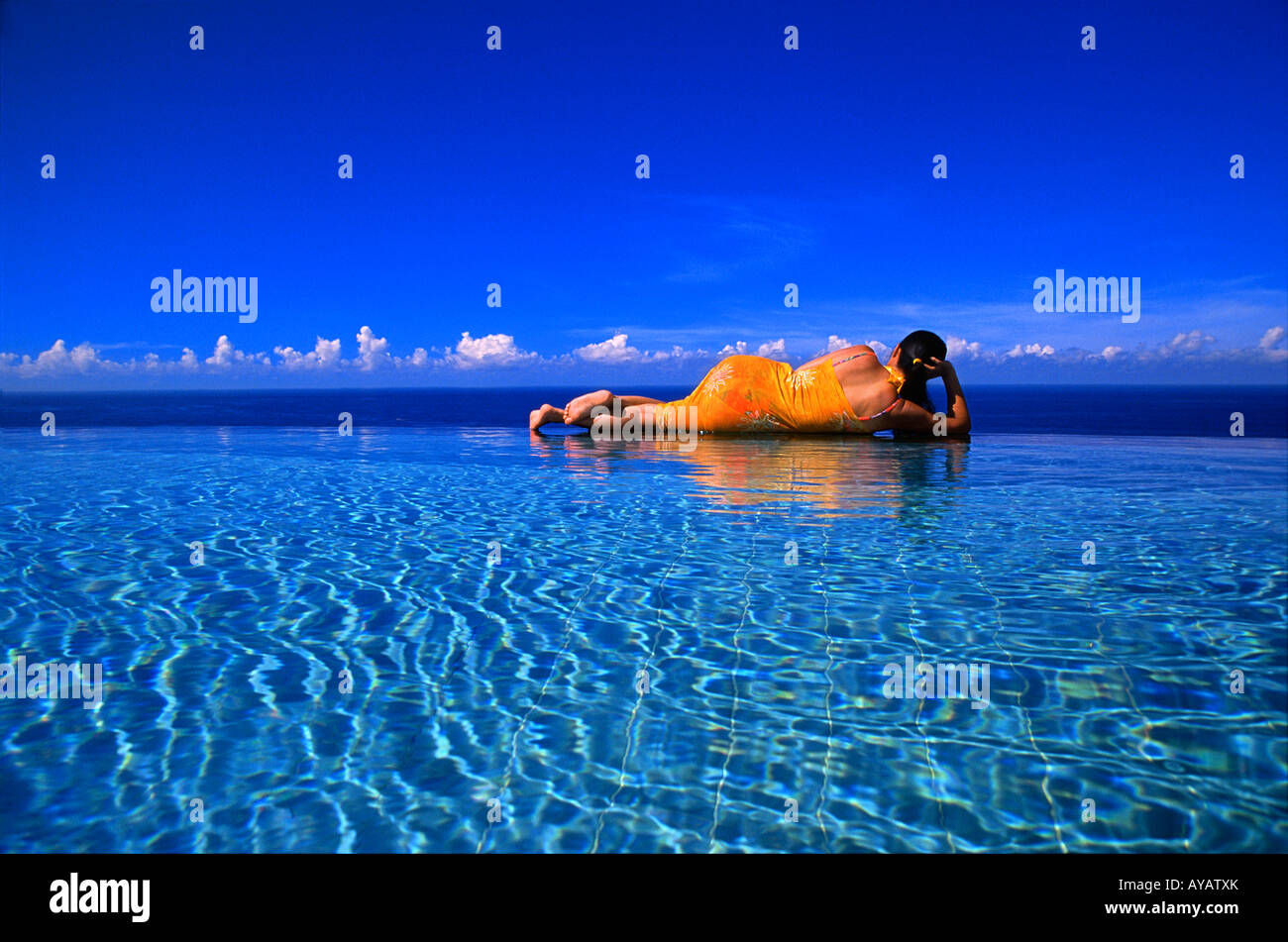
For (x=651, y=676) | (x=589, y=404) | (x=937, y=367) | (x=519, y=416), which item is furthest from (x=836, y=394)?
(x=519, y=416)

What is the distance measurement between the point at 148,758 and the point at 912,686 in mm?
3707

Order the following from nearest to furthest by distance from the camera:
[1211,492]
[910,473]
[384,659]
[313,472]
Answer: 1. [384,659]
2. [1211,492]
3. [910,473]
4. [313,472]

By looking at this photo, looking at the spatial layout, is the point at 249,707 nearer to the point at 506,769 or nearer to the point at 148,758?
the point at 148,758

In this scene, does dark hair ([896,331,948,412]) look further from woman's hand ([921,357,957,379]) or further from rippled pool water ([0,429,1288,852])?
rippled pool water ([0,429,1288,852])

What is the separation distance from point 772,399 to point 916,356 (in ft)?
10.1

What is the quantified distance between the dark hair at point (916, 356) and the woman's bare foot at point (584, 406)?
690cm

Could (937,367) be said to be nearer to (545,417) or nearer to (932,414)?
(932,414)

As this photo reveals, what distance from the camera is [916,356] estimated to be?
599 inches

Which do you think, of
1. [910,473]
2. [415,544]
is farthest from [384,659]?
[910,473]

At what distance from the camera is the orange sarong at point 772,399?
16.0m

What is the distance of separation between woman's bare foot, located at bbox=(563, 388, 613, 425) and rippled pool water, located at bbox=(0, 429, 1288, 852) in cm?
964

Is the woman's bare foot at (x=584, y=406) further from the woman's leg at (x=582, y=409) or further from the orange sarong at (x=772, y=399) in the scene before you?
the orange sarong at (x=772, y=399)

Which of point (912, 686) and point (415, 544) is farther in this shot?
point (415, 544)
